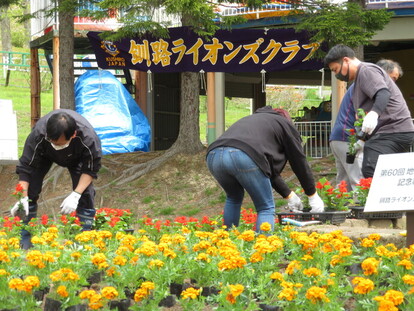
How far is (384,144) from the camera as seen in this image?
21.0 feet

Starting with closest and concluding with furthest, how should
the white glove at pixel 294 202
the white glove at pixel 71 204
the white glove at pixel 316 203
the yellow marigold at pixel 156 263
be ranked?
1. the yellow marigold at pixel 156 263
2. the white glove at pixel 316 203
3. the white glove at pixel 294 202
4. the white glove at pixel 71 204

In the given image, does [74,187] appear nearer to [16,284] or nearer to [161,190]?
[16,284]

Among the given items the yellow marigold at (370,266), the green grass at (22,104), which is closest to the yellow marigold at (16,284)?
the yellow marigold at (370,266)

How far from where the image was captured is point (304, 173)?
5.71m

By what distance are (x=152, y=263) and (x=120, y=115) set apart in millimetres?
12255

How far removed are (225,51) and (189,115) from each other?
1470 millimetres

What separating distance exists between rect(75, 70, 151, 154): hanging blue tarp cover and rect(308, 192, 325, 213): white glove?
9564 mm

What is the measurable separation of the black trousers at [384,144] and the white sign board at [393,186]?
1760 mm

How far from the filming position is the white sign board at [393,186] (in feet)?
14.3

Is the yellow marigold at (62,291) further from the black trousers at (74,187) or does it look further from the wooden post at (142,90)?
the wooden post at (142,90)

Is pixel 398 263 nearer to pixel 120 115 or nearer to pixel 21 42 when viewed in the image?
pixel 120 115

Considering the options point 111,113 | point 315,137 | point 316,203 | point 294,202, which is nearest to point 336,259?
point 316,203

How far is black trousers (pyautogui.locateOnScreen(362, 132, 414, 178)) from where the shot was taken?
6.40 m

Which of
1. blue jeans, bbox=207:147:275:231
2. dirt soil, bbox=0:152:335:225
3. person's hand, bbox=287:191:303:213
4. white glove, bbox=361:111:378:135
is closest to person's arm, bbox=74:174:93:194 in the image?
blue jeans, bbox=207:147:275:231
